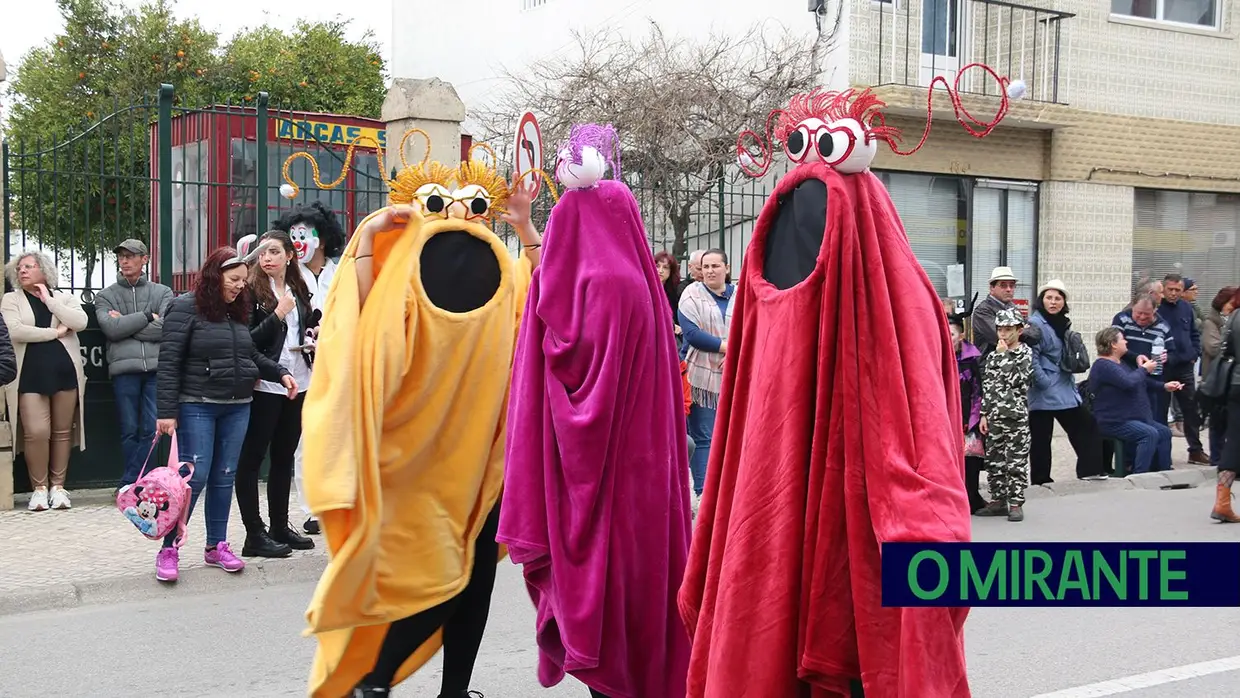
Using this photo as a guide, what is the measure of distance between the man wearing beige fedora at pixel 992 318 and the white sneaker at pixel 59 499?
6950mm

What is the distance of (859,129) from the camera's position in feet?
11.2

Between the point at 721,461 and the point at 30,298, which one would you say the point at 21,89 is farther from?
the point at 721,461

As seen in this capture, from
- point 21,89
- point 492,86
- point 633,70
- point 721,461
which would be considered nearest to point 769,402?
point 721,461

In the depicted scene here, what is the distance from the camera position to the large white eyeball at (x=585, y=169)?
14.4 ft

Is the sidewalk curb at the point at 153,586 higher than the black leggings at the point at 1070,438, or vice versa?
the black leggings at the point at 1070,438

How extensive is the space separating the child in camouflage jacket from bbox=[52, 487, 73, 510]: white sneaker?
267 inches

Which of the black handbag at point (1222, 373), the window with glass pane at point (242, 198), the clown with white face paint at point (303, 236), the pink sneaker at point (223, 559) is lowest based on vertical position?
the pink sneaker at point (223, 559)

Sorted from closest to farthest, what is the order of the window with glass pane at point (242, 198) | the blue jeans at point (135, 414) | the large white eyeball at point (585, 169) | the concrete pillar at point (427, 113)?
the large white eyeball at point (585, 169) < the blue jeans at point (135, 414) < the window with glass pane at point (242, 198) < the concrete pillar at point (427, 113)

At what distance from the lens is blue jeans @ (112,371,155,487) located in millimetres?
9656

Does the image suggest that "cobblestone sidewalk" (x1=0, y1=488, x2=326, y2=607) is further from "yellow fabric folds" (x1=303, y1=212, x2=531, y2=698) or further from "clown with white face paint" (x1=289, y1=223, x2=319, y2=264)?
"yellow fabric folds" (x1=303, y1=212, x2=531, y2=698)

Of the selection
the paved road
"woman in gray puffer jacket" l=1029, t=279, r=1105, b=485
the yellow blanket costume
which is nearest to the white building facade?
"woman in gray puffer jacket" l=1029, t=279, r=1105, b=485

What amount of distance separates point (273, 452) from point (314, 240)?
1350 mm

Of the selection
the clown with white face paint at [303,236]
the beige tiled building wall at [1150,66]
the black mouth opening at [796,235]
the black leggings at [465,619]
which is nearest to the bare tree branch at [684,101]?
the beige tiled building wall at [1150,66]

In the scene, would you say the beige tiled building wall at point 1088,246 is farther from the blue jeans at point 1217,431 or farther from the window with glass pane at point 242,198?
the window with glass pane at point 242,198
